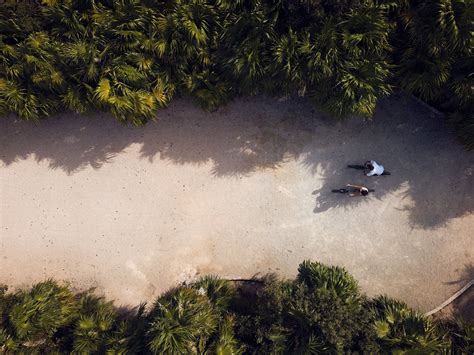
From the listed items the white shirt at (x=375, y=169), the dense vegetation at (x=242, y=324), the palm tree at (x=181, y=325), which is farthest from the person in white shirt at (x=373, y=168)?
the palm tree at (x=181, y=325)

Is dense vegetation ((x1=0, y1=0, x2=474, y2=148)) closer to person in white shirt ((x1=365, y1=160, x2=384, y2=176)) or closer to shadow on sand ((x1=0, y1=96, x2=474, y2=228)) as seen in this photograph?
shadow on sand ((x1=0, y1=96, x2=474, y2=228))

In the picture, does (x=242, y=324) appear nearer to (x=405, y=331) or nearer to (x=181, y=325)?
(x=181, y=325)

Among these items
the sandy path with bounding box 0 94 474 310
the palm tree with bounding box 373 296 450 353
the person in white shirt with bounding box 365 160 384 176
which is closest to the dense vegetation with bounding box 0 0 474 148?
the sandy path with bounding box 0 94 474 310

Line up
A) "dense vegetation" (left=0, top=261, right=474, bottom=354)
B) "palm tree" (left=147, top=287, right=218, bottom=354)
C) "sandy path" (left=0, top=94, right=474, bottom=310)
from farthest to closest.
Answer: "sandy path" (left=0, top=94, right=474, bottom=310)
"dense vegetation" (left=0, top=261, right=474, bottom=354)
"palm tree" (left=147, top=287, right=218, bottom=354)

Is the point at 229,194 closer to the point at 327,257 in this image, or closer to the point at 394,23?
the point at 327,257

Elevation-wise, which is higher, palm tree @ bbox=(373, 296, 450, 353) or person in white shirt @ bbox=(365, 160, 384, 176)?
person in white shirt @ bbox=(365, 160, 384, 176)

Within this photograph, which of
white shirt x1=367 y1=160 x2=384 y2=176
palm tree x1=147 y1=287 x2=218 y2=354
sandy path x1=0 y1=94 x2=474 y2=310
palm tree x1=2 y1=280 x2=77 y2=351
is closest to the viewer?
palm tree x1=147 y1=287 x2=218 y2=354
